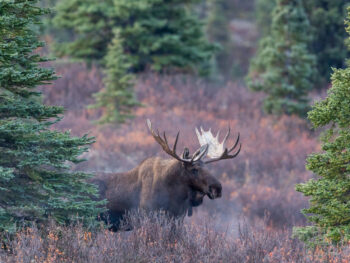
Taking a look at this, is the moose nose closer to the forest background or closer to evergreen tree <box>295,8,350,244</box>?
the forest background

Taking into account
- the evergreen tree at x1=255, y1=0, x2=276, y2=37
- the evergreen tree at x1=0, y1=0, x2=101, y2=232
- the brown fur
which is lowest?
the brown fur

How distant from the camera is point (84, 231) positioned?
8.02 m

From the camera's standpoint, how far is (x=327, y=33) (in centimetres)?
2772

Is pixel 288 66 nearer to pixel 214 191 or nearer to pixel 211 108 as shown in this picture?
pixel 211 108

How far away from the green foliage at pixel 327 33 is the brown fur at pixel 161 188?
725 inches

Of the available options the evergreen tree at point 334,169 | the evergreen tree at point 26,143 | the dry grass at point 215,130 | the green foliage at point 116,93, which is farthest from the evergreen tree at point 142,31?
the evergreen tree at point 334,169

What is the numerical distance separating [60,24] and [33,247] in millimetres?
19275

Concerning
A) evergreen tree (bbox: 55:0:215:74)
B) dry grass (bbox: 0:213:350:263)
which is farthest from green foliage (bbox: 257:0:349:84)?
dry grass (bbox: 0:213:350:263)

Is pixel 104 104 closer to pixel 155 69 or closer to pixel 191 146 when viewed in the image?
pixel 191 146

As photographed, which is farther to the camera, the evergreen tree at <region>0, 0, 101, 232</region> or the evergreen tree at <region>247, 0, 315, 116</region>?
the evergreen tree at <region>247, 0, 315, 116</region>

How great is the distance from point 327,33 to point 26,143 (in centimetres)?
2271

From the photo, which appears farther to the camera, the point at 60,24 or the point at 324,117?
the point at 60,24

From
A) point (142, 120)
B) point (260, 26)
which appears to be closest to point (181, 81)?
point (142, 120)

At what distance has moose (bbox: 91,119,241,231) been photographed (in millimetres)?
9805
